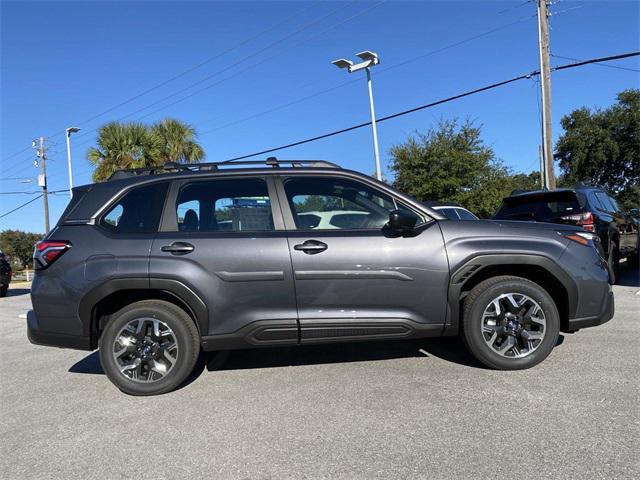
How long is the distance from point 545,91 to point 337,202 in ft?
44.0

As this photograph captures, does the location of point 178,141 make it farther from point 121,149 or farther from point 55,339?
point 55,339

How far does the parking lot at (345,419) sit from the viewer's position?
262 centimetres

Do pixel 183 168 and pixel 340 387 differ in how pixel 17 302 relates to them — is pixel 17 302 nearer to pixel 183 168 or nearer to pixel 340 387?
pixel 183 168

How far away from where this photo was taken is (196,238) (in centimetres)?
380

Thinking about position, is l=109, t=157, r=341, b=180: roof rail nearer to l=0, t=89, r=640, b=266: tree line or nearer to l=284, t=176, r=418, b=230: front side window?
l=284, t=176, r=418, b=230: front side window

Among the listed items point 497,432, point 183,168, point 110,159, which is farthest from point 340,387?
point 110,159

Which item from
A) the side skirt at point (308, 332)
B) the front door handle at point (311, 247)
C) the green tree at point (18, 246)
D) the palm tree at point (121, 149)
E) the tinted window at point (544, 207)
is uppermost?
the palm tree at point (121, 149)

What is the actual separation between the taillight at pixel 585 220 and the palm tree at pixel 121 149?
17.0m

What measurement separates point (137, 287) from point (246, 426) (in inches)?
55.8

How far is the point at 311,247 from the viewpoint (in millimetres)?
3754

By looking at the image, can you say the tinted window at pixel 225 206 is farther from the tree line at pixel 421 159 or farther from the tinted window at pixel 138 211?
the tree line at pixel 421 159

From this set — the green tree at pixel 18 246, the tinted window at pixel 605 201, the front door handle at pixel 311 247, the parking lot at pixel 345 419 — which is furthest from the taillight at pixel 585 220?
the green tree at pixel 18 246

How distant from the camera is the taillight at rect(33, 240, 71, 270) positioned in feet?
12.3

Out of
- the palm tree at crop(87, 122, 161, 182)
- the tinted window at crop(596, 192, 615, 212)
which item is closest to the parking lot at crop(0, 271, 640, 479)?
the tinted window at crop(596, 192, 615, 212)
